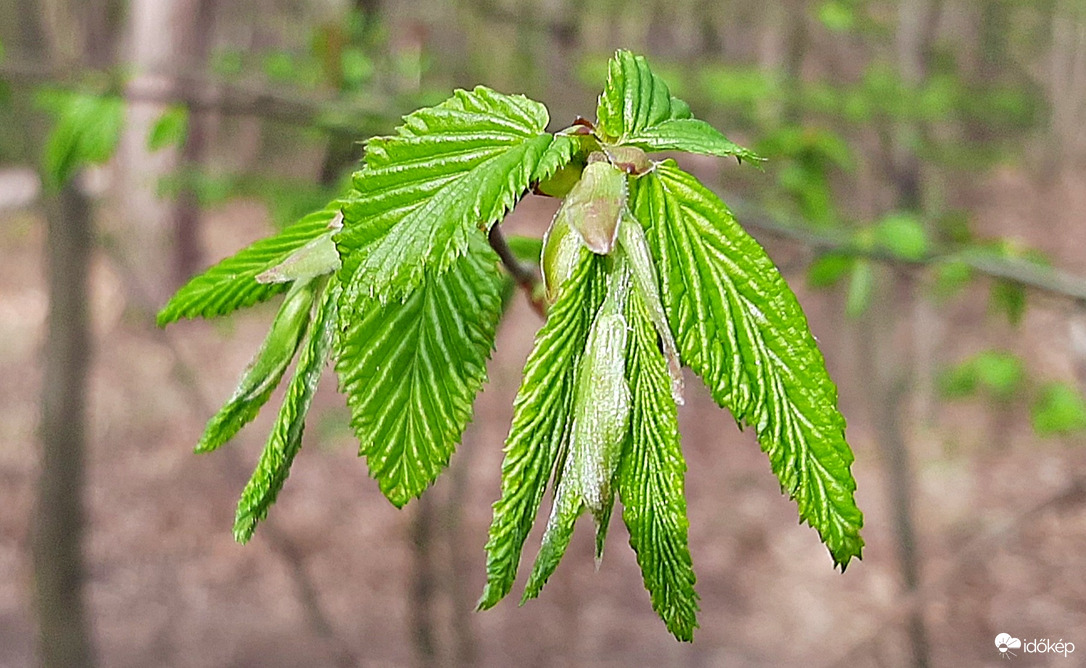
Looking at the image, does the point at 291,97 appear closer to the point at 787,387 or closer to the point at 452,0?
the point at 787,387

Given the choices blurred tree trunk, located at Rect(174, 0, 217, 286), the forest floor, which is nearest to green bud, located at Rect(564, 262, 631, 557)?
the forest floor

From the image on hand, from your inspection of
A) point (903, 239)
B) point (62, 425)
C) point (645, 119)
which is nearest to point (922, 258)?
point (903, 239)

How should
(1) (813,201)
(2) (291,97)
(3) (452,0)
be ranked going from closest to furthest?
(2) (291,97), (1) (813,201), (3) (452,0)

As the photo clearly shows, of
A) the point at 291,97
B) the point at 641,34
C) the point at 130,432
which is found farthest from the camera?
the point at 641,34

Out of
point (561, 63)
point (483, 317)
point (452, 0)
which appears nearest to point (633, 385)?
point (483, 317)

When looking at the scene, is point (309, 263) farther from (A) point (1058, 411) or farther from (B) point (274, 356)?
(A) point (1058, 411)

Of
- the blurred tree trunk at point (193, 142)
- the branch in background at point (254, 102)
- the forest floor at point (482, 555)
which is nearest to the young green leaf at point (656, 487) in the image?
the branch in background at point (254, 102)

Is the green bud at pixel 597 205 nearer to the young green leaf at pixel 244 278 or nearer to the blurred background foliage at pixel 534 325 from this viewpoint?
the young green leaf at pixel 244 278
